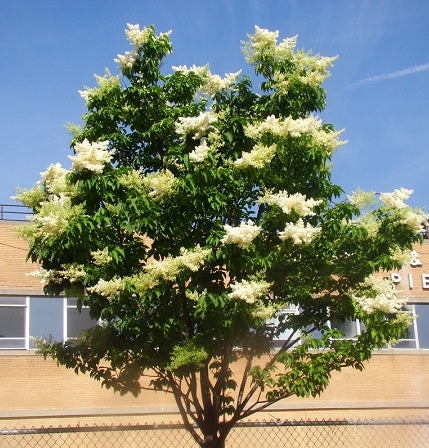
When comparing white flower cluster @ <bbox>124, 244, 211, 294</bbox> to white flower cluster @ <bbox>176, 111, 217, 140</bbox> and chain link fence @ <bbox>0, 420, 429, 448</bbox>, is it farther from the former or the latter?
chain link fence @ <bbox>0, 420, 429, 448</bbox>

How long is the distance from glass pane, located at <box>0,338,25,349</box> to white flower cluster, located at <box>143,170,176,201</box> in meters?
10.9

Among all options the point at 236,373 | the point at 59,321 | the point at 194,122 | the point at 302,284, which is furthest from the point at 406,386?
the point at 194,122

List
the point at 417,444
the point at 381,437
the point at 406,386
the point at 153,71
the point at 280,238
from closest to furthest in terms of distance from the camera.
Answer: the point at 280,238 < the point at 153,71 < the point at 417,444 < the point at 381,437 < the point at 406,386

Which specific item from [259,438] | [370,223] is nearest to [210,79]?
[370,223]

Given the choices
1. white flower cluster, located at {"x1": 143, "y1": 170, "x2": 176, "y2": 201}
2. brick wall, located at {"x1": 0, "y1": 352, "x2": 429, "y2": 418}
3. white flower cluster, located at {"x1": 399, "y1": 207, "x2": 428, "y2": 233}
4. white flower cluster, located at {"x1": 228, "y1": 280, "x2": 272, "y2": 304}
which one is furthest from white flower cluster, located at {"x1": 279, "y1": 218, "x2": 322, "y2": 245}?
brick wall, located at {"x1": 0, "y1": 352, "x2": 429, "y2": 418}

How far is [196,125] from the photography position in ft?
25.1

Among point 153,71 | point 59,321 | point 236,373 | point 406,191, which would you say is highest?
point 153,71

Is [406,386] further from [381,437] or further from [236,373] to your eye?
[236,373]

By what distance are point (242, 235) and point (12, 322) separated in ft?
39.0

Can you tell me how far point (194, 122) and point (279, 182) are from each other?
123cm

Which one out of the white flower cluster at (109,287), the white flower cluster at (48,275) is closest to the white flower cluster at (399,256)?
the white flower cluster at (109,287)

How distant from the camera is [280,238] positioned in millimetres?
6992

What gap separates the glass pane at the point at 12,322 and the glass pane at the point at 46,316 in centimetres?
26

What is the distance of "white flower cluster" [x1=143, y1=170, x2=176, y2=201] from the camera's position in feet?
23.9
